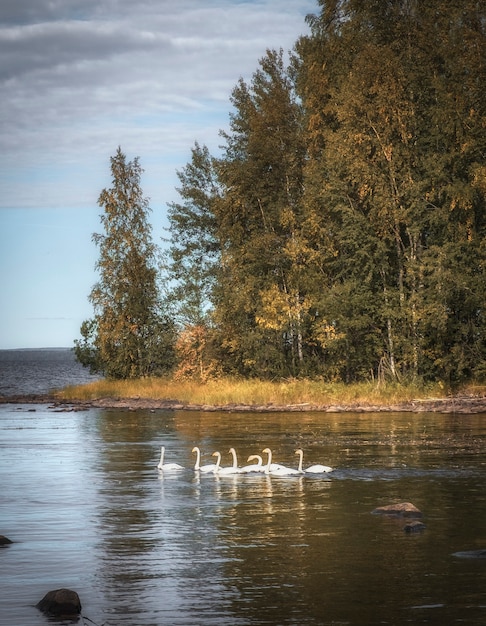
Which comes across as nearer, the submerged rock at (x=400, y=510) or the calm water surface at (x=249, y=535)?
the calm water surface at (x=249, y=535)

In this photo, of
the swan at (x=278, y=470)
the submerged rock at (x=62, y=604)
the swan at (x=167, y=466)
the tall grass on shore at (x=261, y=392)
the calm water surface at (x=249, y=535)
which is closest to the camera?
the submerged rock at (x=62, y=604)

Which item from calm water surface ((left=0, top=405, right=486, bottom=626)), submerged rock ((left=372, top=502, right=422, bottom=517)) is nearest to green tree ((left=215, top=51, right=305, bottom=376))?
calm water surface ((left=0, top=405, right=486, bottom=626))

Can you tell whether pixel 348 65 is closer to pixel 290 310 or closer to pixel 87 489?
pixel 290 310

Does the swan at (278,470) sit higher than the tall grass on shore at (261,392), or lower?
lower

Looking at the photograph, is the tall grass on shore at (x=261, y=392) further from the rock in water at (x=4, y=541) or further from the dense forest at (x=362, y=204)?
the rock in water at (x=4, y=541)

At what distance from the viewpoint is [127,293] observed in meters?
74.6

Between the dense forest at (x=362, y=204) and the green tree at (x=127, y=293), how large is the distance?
26.6 ft

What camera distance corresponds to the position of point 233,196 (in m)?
64.0

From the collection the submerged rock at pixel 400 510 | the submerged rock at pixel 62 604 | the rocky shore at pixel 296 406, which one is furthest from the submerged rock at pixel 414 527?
the rocky shore at pixel 296 406

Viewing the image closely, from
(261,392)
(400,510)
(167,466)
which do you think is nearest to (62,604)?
(400,510)

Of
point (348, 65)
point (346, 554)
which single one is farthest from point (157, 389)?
point (346, 554)

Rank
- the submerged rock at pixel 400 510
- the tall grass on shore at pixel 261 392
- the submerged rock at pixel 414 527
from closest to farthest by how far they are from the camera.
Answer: the submerged rock at pixel 414 527
the submerged rock at pixel 400 510
the tall grass on shore at pixel 261 392

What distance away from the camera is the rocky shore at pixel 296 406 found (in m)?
51.9

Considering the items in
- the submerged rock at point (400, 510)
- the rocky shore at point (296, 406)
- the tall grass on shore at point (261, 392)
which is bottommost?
the submerged rock at point (400, 510)
